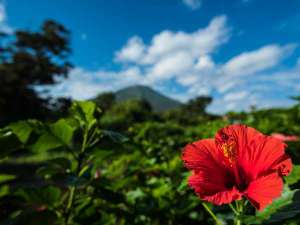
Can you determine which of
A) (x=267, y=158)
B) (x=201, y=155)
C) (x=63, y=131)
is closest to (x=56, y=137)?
(x=63, y=131)

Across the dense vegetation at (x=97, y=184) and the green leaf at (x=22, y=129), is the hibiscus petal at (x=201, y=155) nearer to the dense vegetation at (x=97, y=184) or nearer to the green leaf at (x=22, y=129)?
the dense vegetation at (x=97, y=184)

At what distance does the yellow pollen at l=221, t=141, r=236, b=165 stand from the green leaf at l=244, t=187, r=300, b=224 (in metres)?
0.14

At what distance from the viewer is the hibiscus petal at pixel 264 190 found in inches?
29.5

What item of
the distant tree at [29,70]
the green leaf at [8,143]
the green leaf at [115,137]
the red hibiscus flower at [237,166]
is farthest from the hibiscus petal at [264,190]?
the distant tree at [29,70]

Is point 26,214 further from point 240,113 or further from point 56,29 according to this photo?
point 56,29

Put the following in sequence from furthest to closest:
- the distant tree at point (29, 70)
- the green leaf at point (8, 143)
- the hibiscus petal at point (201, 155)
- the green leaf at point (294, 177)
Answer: the distant tree at point (29, 70), the green leaf at point (8, 143), the green leaf at point (294, 177), the hibiscus petal at point (201, 155)

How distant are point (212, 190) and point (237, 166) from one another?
116 millimetres

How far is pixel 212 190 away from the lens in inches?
32.1

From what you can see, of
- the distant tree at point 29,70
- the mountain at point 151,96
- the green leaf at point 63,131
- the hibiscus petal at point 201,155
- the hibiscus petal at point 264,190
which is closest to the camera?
the hibiscus petal at point 264,190

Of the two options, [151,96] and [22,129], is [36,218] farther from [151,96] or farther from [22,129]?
[151,96]

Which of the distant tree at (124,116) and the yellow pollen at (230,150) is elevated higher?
the distant tree at (124,116)

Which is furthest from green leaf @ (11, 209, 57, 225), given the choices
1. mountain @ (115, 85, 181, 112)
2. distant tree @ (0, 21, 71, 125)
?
mountain @ (115, 85, 181, 112)

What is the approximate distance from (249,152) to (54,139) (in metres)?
0.77

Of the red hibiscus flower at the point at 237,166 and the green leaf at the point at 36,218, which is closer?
the red hibiscus flower at the point at 237,166
